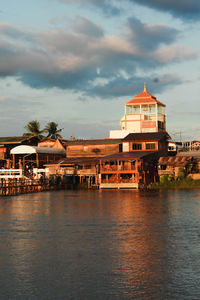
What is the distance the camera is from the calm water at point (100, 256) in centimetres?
1438

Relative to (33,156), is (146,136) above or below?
above

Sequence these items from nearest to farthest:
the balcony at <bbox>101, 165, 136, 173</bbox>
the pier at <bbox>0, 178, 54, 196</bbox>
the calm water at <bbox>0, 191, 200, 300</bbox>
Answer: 1. the calm water at <bbox>0, 191, 200, 300</bbox>
2. the pier at <bbox>0, 178, 54, 196</bbox>
3. the balcony at <bbox>101, 165, 136, 173</bbox>

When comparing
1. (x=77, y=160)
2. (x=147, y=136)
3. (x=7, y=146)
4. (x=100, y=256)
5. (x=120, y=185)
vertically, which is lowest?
(x=100, y=256)

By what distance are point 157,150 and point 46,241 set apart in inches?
2103

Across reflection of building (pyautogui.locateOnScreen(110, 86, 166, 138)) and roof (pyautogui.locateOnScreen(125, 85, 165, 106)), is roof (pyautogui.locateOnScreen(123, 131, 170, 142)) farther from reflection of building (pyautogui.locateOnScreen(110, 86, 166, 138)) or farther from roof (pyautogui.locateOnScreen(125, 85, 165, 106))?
roof (pyautogui.locateOnScreen(125, 85, 165, 106))

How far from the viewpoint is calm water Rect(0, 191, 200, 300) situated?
47.2 ft

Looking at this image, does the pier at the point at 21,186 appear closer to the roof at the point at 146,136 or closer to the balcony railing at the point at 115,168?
the balcony railing at the point at 115,168

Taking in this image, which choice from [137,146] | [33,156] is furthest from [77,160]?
[137,146]

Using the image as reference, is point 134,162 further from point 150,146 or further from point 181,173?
point 181,173

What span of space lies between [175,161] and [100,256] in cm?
5228

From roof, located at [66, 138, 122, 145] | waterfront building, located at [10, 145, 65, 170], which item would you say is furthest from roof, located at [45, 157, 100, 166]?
roof, located at [66, 138, 122, 145]

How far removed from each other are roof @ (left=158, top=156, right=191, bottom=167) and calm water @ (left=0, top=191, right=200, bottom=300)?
35.4 metres

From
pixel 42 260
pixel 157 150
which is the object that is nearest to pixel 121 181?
pixel 157 150

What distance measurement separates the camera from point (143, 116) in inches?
3600
